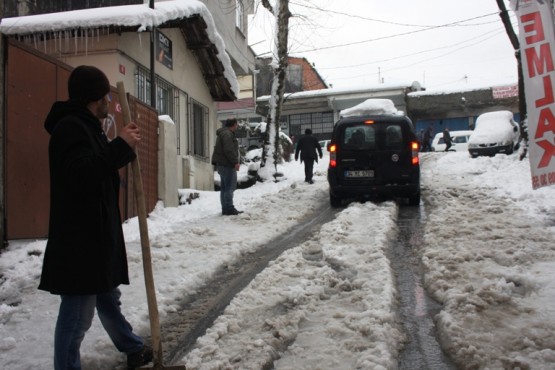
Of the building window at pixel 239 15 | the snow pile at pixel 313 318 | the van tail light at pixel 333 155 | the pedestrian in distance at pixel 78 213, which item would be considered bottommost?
the snow pile at pixel 313 318

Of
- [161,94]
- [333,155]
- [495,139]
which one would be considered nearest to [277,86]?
[161,94]

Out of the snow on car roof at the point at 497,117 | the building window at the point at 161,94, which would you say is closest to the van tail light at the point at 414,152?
the building window at the point at 161,94

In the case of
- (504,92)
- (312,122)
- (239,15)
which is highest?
(239,15)

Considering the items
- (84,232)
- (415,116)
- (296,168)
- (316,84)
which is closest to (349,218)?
(84,232)

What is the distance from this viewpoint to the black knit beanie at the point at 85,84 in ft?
8.48

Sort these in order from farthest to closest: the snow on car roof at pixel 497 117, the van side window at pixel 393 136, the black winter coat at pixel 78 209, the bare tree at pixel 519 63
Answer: the snow on car roof at pixel 497 117
the bare tree at pixel 519 63
the van side window at pixel 393 136
the black winter coat at pixel 78 209

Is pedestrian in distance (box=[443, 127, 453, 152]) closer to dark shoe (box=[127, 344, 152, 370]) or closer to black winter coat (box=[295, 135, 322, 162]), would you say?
black winter coat (box=[295, 135, 322, 162])

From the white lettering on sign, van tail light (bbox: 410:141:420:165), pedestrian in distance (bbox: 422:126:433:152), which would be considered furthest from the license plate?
the white lettering on sign

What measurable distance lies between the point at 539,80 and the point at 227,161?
5532 mm

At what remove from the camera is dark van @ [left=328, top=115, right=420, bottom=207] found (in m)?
9.03

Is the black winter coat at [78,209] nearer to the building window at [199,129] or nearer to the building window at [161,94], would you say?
the building window at [161,94]

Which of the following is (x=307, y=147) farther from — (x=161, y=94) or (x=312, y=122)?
(x=312, y=122)

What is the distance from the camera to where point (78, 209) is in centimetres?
243

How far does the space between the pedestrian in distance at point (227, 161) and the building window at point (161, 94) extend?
8.18ft
